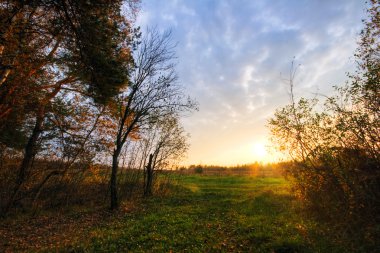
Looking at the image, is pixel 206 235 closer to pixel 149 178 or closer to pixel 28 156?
pixel 28 156

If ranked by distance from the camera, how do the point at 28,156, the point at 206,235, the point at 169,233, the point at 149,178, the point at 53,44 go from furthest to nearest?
the point at 149,178, the point at 28,156, the point at 53,44, the point at 169,233, the point at 206,235

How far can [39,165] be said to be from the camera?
1645 cm

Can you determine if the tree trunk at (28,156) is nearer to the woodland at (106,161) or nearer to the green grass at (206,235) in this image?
the woodland at (106,161)

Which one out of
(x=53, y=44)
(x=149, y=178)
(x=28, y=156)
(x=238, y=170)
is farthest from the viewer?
(x=238, y=170)

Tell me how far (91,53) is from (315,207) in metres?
11.4

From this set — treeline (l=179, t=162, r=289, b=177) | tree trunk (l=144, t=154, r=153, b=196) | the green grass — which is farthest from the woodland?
treeline (l=179, t=162, r=289, b=177)

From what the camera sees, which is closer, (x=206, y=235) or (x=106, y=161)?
(x=206, y=235)

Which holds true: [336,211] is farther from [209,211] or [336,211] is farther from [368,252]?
[209,211]

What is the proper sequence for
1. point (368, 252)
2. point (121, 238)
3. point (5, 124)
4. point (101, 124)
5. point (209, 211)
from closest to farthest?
1. point (368, 252)
2. point (121, 238)
3. point (5, 124)
4. point (209, 211)
5. point (101, 124)

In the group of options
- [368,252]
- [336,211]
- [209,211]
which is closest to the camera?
[368,252]

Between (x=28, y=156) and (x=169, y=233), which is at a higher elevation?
(x=28, y=156)

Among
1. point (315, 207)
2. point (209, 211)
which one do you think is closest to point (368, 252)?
point (315, 207)

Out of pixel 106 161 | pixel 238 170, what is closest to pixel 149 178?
pixel 106 161

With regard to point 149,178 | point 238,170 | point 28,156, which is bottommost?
point 149,178
